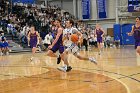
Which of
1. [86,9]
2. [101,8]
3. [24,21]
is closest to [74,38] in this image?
[24,21]

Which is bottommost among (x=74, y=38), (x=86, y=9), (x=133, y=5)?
(x=74, y=38)

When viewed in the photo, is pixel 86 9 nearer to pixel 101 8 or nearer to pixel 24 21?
pixel 101 8

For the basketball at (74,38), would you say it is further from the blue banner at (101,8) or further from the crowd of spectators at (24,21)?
the blue banner at (101,8)

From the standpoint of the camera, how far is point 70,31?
37.0 ft

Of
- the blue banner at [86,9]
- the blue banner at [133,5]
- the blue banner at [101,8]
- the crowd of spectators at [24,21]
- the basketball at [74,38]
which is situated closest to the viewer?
the basketball at [74,38]

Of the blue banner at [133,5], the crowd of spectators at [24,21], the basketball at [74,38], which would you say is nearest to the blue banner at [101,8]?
the blue banner at [133,5]

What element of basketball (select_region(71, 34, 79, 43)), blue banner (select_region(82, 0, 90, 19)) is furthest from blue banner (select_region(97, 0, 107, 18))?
basketball (select_region(71, 34, 79, 43))

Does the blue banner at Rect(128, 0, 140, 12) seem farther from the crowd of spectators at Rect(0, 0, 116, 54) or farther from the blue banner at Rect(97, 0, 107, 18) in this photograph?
the crowd of spectators at Rect(0, 0, 116, 54)

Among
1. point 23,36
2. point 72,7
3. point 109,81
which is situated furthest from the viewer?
point 72,7

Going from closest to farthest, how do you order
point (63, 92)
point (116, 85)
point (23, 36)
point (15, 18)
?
1. point (63, 92)
2. point (116, 85)
3. point (23, 36)
4. point (15, 18)

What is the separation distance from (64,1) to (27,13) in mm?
11012

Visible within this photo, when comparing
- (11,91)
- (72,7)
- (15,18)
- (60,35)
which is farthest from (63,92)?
(72,7)

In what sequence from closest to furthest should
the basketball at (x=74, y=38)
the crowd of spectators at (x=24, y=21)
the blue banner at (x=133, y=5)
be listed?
1. the basketball at (x=74, y=38)
2. the crowd of spectators at (x=24, y=21)
3. the blue banner at (x=133, y=5)

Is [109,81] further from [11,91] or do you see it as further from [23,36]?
[23,36]
